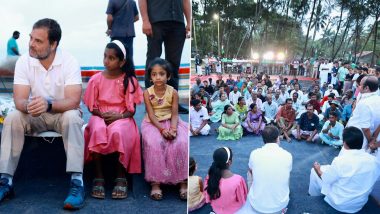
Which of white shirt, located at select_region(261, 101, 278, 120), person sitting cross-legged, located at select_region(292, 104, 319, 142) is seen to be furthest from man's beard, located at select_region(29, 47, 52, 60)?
white shirt, located at select_region(261, 101, 278, 120)

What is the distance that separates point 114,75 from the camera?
1.59 metres

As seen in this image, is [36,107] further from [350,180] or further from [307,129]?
[307,129]

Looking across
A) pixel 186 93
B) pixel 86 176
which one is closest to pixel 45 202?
pixel 86 176

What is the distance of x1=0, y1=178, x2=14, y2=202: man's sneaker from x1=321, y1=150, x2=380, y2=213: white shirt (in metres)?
1.36

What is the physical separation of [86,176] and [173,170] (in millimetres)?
432

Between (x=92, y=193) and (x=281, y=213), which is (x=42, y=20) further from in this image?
(x=281, y=213)

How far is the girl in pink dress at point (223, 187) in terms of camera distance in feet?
4.93

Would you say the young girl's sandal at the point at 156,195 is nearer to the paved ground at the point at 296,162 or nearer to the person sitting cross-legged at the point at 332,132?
the paved ground at the point at 296,162

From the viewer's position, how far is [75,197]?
1247 mm

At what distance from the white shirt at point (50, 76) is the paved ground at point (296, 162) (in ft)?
2.34

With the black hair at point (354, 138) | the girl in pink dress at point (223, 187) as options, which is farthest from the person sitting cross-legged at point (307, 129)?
the girl in pink dress at point (223, 187)

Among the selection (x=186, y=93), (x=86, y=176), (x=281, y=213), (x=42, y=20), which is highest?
(x=42, y=20)

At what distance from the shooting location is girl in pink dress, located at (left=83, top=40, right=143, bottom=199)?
54.2 inches

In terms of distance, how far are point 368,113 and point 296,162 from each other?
592mm
